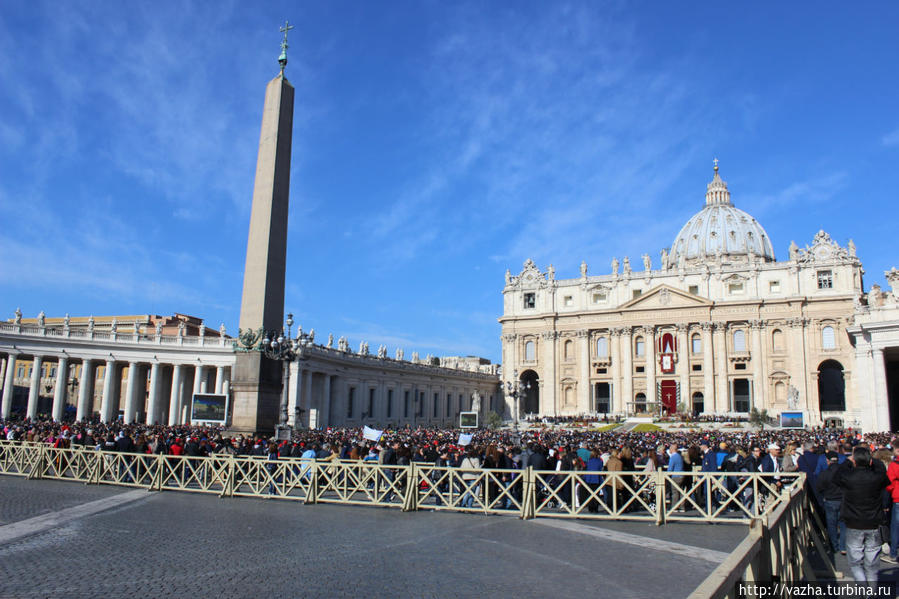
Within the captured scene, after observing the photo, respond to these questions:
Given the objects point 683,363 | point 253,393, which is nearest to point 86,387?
point 253,393

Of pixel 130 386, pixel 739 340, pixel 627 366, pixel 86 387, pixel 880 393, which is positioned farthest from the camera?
pixel 627 366

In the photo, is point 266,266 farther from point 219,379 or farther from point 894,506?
point 219,379

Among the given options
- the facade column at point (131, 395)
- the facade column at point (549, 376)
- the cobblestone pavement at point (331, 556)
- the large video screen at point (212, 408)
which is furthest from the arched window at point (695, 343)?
the cobblestone pavement at point (331, 556)

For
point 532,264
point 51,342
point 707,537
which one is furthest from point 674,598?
point 532,264

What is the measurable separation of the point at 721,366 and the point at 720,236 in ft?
118

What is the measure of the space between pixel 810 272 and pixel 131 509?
7267 centimetres

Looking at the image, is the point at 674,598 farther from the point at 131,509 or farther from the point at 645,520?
the point at 131,509

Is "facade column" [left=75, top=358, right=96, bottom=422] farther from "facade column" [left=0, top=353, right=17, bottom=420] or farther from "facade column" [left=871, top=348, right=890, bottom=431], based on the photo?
"facade column" [left=871, top=348, right=890, bottom=431]

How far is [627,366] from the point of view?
247 feet

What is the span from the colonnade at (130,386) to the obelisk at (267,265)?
3364cm

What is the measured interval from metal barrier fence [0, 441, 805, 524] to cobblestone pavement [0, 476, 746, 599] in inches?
21.3

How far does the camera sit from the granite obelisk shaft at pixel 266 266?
1952 centimetres

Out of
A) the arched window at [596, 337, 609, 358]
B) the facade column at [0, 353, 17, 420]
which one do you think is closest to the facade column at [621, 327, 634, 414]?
the arched window at [596, 337, 609, 358]

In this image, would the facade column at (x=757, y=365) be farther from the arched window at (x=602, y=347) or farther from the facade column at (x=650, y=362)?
the arched window at (x=602, y=347)
